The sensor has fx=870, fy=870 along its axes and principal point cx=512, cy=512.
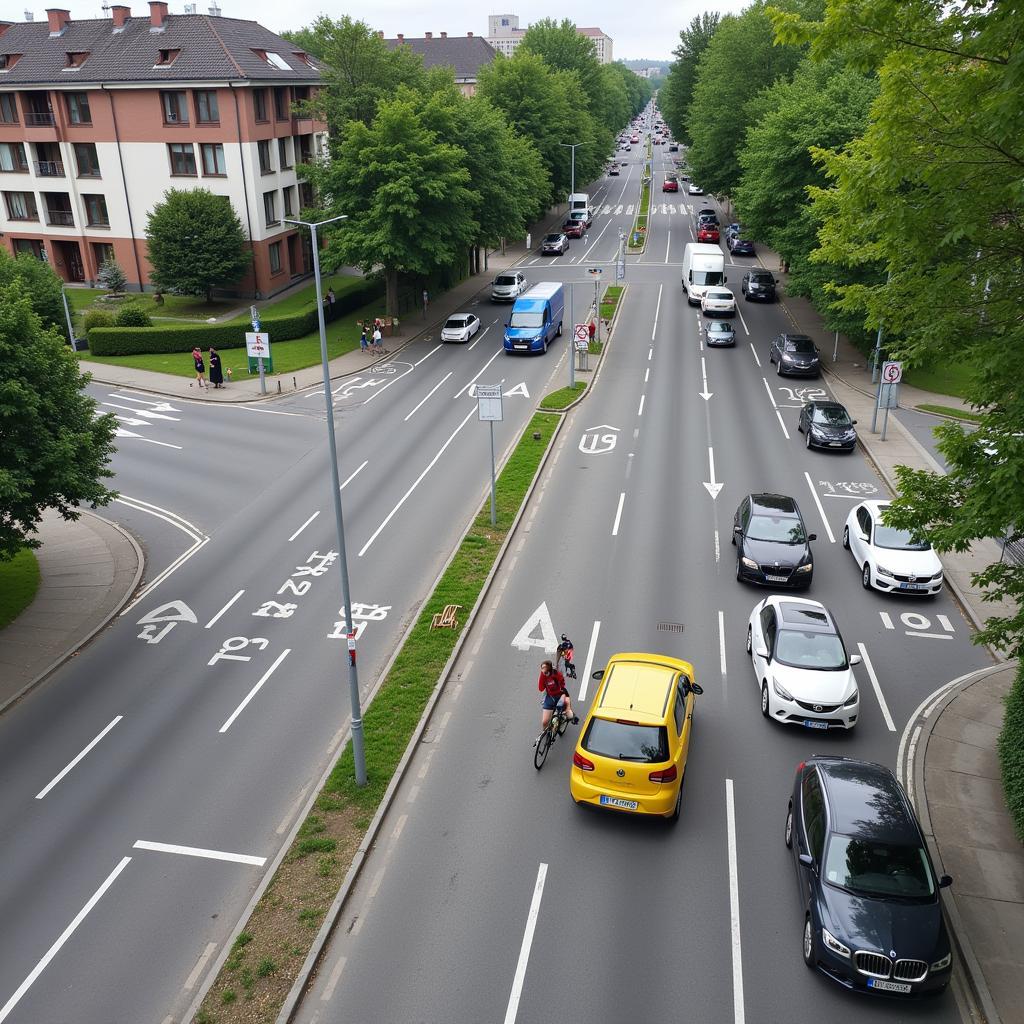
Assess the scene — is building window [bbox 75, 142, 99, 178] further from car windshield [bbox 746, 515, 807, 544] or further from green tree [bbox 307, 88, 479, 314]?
car windshield [bbox 746, 515, 807, 544]

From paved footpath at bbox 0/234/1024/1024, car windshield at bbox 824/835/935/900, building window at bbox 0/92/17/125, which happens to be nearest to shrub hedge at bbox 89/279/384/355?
paved footpath at bbox 0/234/1024/1024

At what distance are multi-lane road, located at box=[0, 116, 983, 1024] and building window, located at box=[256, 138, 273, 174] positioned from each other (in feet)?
88.0

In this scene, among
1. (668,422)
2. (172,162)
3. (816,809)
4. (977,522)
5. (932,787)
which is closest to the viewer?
(977,522)

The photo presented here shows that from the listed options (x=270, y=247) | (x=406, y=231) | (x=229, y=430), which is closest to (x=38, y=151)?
(x=270, y=247)

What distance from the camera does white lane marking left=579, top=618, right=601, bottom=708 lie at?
1827cm

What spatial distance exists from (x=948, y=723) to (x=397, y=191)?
115 feet

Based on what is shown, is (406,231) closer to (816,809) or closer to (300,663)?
(300,663)

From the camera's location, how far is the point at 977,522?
1148 centimetres

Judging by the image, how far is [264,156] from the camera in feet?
178

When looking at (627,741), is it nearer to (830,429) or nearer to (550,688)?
(550,688)

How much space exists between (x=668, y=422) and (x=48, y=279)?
1267 inches

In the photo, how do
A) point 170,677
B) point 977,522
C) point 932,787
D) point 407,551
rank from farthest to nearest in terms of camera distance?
point 407,551 < point 170,677 < point 932,787 < point 977,522

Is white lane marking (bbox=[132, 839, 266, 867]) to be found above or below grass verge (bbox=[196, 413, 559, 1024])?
below

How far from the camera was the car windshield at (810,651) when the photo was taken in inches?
678
